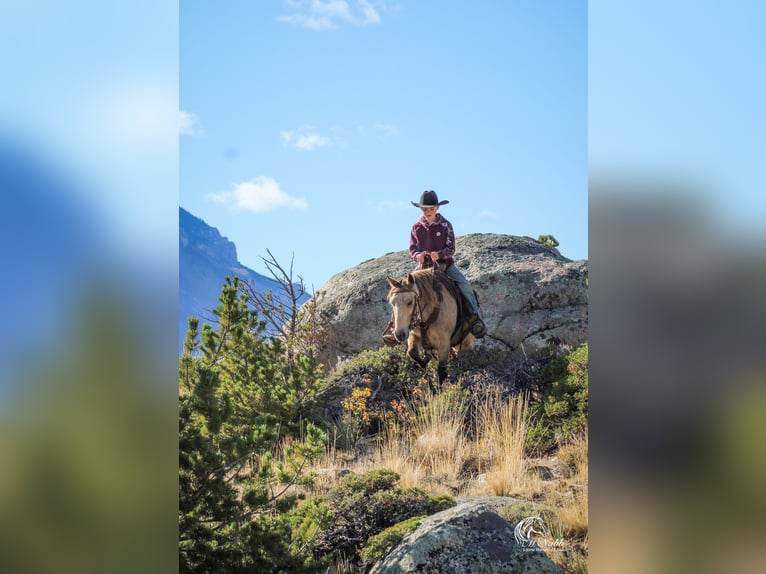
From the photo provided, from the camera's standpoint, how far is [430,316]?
6.64 m

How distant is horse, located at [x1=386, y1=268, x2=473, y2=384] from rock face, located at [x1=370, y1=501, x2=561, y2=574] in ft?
6.01

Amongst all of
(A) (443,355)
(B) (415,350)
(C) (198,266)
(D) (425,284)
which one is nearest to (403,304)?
(D) (425,284)

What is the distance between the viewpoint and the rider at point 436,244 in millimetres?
6836

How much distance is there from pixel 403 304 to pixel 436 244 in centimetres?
104

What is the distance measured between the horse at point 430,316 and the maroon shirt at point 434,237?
0.83 ft

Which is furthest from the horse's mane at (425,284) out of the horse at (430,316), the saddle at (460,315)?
the saddle at (460,315)

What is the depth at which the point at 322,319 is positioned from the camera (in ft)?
32.3

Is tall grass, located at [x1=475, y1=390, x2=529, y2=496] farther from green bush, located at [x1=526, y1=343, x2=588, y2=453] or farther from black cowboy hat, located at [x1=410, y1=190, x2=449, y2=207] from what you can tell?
black cowboy hat, located at [x1=410, y1=190, x2=449, y2=207]

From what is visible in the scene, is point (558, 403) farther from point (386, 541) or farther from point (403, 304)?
point (386, 541)

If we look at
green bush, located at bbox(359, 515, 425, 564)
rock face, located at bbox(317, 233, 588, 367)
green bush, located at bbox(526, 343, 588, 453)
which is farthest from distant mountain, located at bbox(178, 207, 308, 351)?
green bush, located at bbox(359, 515, 425, 564)
